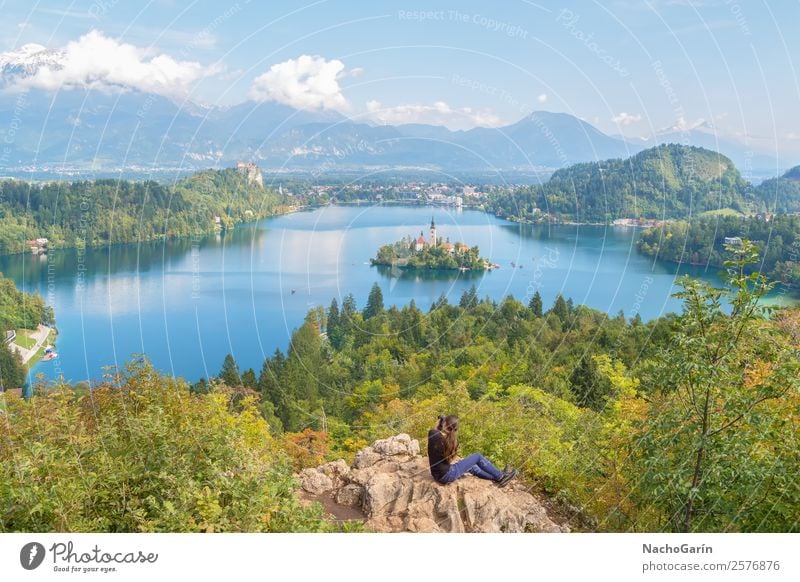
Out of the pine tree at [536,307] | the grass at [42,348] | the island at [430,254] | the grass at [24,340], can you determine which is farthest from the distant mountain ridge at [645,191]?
the grass at [24,340]

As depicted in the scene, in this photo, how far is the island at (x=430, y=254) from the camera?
152 feet

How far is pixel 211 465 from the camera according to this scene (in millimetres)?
3695

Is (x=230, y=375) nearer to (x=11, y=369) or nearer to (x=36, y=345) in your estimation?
(x=11, y=369)

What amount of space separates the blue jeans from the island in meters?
40.8

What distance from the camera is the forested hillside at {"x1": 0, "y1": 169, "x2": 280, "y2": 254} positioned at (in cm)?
5394

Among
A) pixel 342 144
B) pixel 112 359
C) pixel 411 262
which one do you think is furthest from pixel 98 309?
pixel 411 262

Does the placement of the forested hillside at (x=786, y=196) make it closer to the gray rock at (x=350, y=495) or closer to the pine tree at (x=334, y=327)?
the pine tree at (x=334, y=327)

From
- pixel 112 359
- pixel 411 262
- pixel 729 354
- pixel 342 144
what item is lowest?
pixel 112 359

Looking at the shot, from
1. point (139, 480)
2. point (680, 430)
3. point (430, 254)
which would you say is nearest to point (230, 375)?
point (139, 480)

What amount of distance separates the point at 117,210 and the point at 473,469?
203 feet

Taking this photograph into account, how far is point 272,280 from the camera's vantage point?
4278cm

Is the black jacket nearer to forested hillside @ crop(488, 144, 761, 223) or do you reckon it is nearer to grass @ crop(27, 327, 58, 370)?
grass @ crop(27, 327, 58, 370)
